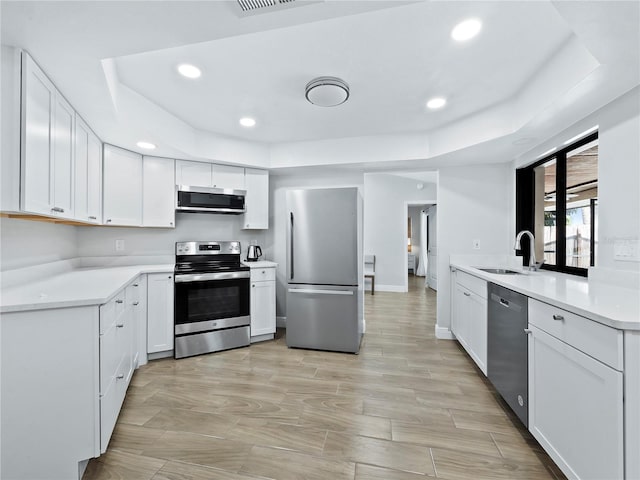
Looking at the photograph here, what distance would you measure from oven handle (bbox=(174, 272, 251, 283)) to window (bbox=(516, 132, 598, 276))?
10.2ft

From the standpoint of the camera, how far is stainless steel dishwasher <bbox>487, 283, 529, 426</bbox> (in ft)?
5.87

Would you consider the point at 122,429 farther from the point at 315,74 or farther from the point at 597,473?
the point at 315,74

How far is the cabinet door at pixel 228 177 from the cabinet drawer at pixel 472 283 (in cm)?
276

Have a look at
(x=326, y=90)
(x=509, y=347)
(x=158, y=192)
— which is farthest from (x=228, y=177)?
(x=509, y=347)

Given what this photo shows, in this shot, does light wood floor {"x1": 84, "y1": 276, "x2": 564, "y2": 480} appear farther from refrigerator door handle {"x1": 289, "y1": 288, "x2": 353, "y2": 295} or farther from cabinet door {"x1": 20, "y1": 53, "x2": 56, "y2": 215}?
cabinet door {"x1": 20, "y1": 53, "x2": 56, "y2": 215}

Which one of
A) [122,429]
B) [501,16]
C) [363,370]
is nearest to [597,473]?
[363,370]

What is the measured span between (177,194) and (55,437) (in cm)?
244

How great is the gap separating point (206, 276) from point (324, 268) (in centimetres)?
126

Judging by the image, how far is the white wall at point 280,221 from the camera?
407 cm

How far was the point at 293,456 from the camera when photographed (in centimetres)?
166

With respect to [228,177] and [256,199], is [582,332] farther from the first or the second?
[228,177]

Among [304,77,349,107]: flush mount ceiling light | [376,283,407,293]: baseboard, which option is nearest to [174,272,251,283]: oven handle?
[304,77,349,107]: flush mount ceiling light

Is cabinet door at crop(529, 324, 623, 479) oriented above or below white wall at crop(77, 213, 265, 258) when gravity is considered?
below

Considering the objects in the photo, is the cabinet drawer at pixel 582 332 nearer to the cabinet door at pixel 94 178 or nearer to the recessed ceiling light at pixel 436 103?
the recessed ceiling light at pixel 436 103
